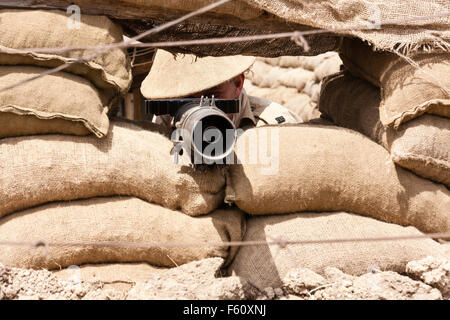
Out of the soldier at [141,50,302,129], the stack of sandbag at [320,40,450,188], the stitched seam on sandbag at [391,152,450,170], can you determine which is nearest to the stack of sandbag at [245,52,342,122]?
the soldier at [141,50,302,129]

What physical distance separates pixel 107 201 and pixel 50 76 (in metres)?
0.38

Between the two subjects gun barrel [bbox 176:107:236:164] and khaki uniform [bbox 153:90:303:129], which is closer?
gun barrel [bbox 176:107:236:164]

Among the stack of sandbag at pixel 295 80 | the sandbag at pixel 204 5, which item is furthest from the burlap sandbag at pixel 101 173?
the stack of sandbag at pixel 295 80

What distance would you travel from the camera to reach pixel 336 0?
160 cm

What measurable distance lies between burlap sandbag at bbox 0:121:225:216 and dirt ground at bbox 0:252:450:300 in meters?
0.19

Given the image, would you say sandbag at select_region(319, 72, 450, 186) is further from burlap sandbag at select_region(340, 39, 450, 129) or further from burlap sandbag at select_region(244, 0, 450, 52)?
burlap sandbag at select_region(244, 0, 450, 52)

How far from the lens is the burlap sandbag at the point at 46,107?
142 centimetres

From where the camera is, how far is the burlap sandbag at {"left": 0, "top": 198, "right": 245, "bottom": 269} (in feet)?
4.66

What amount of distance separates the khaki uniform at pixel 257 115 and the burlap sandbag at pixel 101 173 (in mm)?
779

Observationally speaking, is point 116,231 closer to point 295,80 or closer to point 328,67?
point 328,67

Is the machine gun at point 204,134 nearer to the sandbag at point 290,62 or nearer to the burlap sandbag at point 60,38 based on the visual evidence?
the burlap sandbag at point 60,38

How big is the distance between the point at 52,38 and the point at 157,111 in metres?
0.34

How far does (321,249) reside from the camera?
1.50 m

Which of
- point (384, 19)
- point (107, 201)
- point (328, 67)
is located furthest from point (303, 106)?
point (107, 201)
